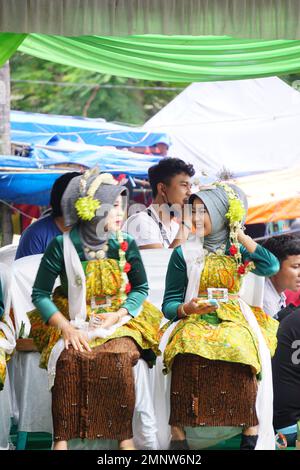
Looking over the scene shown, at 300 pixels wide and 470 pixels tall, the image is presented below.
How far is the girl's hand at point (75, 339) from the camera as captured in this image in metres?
5.09

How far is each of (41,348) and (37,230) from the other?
148 cm

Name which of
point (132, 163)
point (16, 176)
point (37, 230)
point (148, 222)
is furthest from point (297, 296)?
point (132, 163)

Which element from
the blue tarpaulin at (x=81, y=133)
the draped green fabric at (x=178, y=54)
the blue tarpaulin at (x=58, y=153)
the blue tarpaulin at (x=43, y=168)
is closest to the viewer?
the draped green fabric at (x=178, y=54)

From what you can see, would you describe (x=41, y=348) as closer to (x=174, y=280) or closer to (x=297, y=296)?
(x=174, y=280)

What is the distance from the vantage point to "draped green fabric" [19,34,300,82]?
6473 millimetres

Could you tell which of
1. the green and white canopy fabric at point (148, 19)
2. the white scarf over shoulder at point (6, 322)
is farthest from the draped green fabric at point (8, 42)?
the white scarf over shoulder at point (6, 322)

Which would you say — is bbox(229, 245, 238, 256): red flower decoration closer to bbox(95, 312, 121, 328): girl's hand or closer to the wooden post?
bbox(95, 312, 121, 328): girl's hand

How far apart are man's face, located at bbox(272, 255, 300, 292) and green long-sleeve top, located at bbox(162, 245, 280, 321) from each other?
0.83m

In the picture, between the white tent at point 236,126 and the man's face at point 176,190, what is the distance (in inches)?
226

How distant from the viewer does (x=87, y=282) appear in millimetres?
5219

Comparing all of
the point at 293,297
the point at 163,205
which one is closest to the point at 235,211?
the point at 163,205

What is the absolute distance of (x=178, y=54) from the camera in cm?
666

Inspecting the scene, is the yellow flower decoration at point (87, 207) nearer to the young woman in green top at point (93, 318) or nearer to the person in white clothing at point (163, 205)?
the young woman in green top at point (93, 318)

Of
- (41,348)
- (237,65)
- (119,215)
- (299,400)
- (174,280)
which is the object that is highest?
(237,65)
